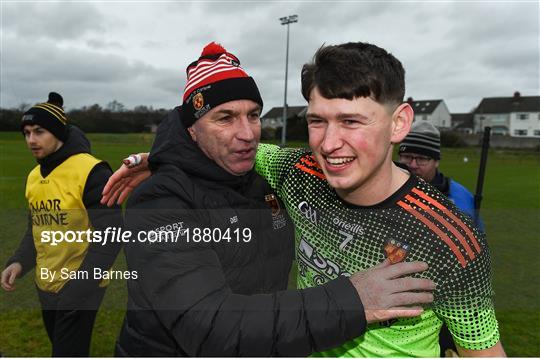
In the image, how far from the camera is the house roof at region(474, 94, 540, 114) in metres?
73.6

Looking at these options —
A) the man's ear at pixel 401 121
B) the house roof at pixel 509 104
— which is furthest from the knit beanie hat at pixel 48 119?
the house roof at pixel 509 104

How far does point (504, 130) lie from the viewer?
75750 mm

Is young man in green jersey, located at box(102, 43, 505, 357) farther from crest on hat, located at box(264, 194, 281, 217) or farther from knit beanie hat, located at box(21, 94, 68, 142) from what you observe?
knit beanie hat, located at box(21, 94, 68, 142)

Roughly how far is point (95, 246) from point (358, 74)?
277 cm

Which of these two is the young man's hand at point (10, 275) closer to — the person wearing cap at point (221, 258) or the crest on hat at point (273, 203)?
the person wearing cap at point (221, 258)

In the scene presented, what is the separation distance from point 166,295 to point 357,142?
3.42 ft

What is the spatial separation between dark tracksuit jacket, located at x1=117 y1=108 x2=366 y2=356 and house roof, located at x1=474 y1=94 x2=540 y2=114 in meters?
84.9

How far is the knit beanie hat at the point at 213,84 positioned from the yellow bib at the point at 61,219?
5.99 ft

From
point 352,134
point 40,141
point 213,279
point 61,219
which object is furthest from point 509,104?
point 213,279

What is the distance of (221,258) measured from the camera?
6.80 ft

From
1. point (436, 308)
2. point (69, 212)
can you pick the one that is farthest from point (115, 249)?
point (436, 308)

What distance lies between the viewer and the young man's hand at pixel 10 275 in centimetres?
382

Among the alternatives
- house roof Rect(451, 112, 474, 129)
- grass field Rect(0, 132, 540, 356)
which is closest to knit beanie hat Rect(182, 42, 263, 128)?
grass field Rect(0, 132, 540, 356)

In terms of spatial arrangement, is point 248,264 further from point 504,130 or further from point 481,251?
point 504,130
